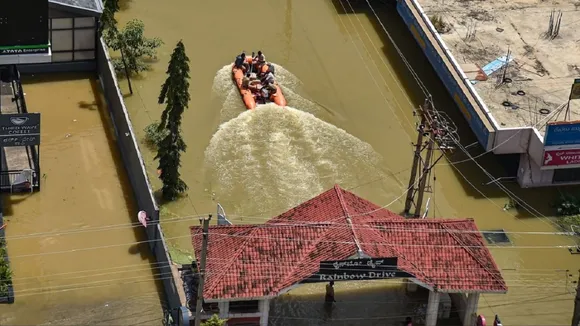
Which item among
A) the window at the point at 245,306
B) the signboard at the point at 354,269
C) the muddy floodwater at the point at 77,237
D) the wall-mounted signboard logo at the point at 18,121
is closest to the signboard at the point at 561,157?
the signboard at the point at 354,269

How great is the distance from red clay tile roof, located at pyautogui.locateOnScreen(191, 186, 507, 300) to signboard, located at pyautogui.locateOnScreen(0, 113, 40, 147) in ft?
29.8

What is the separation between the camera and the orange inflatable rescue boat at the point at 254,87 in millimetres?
52469

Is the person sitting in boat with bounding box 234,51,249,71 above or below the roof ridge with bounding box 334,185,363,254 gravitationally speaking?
below

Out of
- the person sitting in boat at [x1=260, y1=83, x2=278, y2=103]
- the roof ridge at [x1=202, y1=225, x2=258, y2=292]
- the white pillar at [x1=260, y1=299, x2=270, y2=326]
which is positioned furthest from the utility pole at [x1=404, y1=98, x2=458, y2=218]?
the white pillar at [x1=260, y1=299, x2=270, y2=326]

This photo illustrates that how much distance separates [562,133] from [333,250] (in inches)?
523

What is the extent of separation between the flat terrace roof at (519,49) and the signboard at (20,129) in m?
19.1

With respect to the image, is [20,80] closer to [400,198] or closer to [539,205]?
[400,198]

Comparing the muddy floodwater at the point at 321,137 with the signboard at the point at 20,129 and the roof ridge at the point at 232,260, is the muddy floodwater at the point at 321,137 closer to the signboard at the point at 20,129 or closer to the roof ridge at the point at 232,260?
the roof ridge at the point at 232,260

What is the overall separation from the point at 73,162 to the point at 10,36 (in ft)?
19.4

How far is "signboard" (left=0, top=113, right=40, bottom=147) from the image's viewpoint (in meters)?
45.1

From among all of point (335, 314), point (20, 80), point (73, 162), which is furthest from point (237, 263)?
point (20, 80)

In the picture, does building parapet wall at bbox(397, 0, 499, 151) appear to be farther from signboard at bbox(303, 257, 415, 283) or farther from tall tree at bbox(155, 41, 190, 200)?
tall tree at bbox(155, 41, 190, 200)

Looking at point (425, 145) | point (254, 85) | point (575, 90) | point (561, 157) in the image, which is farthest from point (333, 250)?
point (575, 90)

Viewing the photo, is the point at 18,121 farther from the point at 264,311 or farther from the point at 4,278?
the point at 264,311
